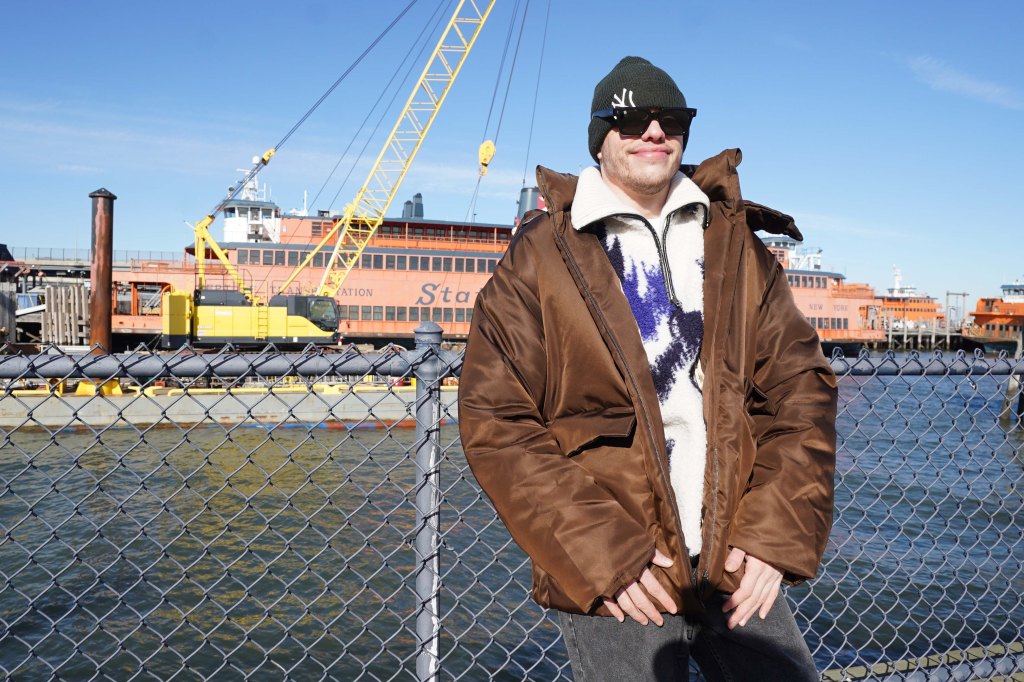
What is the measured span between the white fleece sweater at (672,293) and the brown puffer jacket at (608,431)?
0.04 meters

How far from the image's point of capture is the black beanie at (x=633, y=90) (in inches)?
73.2

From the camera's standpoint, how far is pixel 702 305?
191cm

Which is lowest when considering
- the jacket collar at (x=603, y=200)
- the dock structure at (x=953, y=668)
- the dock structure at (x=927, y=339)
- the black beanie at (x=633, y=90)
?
the dock structure at (x=927, y=339)

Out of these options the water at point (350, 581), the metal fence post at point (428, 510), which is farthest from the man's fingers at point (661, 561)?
the water at point (350, 581)

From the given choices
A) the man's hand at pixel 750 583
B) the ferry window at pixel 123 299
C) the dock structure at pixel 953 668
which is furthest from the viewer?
the ferry window at pixel 123 299

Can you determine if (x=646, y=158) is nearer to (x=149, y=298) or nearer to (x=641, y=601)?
(x=641, y=601)

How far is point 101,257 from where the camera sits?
2044 centimetres

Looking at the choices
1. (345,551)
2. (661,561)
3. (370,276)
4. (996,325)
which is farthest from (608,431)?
(996,325)

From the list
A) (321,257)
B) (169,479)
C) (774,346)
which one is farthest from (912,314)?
(774,346)

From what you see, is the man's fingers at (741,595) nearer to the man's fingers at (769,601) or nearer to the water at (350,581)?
the man's fingers at (769,601)

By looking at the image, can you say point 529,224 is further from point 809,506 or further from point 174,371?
point 174,371

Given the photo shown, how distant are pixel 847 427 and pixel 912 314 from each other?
230 ft

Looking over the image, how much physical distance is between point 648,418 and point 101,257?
22415mm

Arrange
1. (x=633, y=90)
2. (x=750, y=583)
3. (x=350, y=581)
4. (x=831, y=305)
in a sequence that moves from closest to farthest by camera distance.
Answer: (x=750, y=583), (x=633, y=90), (x=350, y=581), (x=831, y=305)
